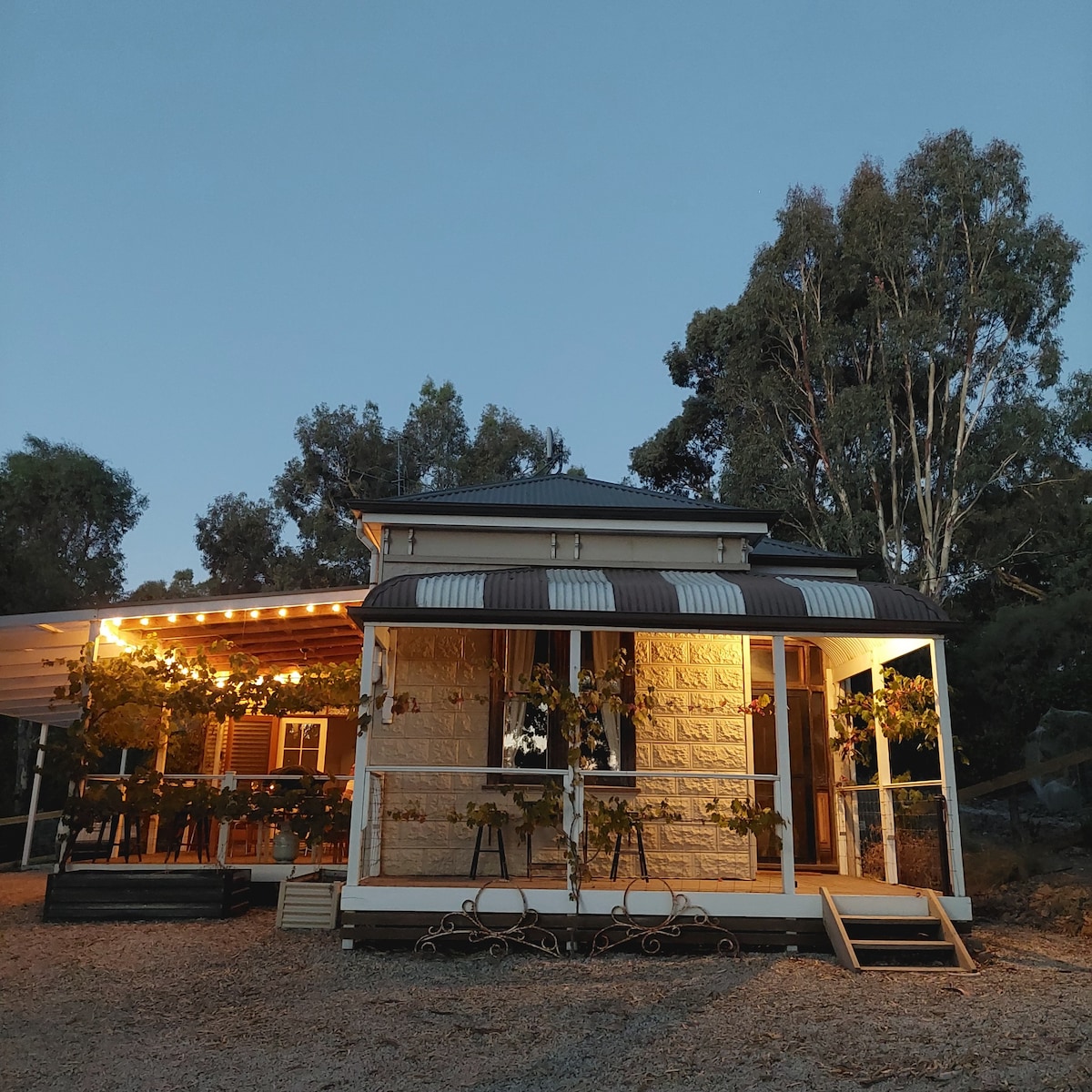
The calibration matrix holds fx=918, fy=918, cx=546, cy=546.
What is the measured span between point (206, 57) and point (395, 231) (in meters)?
26.8

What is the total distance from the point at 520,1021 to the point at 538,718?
3858mm

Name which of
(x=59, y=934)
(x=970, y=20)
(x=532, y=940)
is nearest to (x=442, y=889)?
(x=532, y=940)

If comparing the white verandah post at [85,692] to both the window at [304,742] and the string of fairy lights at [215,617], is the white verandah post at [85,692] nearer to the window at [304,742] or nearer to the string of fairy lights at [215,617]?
the string of fairy lights at [215,617]

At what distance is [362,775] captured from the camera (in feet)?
25.3

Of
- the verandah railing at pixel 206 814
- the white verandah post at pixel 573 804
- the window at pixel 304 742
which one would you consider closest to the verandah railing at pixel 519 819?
the verandah railing at pixel 206 814

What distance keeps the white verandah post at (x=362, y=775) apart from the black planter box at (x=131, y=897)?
1974mm

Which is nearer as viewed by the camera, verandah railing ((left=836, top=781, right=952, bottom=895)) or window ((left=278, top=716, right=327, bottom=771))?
verandah railing ((left=836, top=781, right=952, bottom=895))

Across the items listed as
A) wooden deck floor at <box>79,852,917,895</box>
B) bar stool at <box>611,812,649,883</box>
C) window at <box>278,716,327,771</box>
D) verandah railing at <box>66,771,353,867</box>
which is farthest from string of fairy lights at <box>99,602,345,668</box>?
bar stool at <box>611,812,649,883</box>

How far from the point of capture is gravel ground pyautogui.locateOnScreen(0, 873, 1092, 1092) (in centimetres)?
464

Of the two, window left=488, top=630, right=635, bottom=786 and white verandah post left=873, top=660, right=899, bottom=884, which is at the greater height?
window left=488, top=630, right=635, bottom=786

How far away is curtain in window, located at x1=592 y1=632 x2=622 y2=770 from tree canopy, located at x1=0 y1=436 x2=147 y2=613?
24986mm

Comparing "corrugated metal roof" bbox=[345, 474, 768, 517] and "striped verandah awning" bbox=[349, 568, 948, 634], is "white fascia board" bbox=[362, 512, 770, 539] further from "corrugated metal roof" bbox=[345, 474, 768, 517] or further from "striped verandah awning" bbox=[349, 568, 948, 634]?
"striped verandah awning" bbox=[349, 568, 948, 634]

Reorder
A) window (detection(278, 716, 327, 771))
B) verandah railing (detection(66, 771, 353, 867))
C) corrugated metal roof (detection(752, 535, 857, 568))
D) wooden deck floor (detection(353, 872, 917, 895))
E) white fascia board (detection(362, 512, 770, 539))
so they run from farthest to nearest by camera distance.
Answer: window (detection(278, 716, 327, 771)) → corrugated metal roof (detection(752, 535, 857, 568)) → white fascia board (detection(362, 512, 770, 539)) → verandah railing (detection(66, 771, 353, 867)) → wooden deck floor (detection(353, 872, 917, 895))

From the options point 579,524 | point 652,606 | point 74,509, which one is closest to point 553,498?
point 579,524
